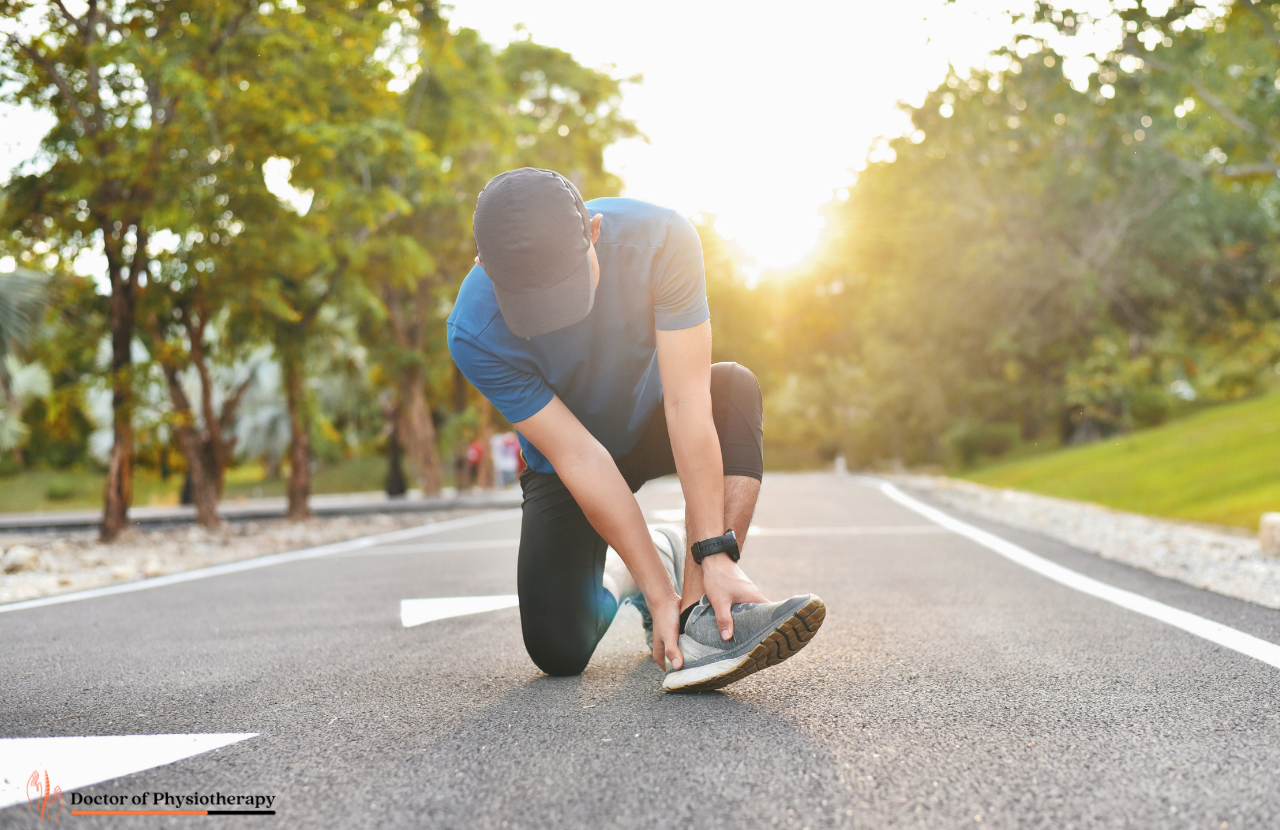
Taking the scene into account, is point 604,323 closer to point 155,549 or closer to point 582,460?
point 582,460

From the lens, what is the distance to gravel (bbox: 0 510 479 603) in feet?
23.8

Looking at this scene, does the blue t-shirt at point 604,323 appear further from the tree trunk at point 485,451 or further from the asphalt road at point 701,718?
the tree trunk at point 485,451

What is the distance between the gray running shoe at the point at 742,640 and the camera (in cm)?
256

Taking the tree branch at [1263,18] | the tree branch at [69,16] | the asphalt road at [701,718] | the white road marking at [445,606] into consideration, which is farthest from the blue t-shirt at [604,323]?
the tree branch at [69,16]

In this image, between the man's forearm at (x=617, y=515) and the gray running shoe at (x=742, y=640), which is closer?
the gray running shoe at (x=742, y=640)

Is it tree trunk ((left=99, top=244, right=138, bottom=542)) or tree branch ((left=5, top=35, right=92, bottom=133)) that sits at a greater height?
tree branch ((left=5, top=35, right=92, bottom=133))

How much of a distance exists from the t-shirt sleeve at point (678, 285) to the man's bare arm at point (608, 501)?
0.42 meters

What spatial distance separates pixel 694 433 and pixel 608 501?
0.32 meters

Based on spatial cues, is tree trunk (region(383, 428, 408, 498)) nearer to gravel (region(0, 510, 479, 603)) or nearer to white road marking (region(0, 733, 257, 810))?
gravel (region(0, 510, 479, 603))

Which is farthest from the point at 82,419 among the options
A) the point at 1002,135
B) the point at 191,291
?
the point at 1002,135

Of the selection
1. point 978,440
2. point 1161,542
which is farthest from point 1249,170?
point 978,440

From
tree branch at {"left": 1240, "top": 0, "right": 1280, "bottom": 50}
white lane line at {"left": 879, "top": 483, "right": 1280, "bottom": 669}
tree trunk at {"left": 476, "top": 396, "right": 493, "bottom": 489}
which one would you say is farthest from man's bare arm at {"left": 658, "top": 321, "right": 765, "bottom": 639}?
tree trunk at {"left": 476, "top": 396, "right": 493, "bottom": 489}

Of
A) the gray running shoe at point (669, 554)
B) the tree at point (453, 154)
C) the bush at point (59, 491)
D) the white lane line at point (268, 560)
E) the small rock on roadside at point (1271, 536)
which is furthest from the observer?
the bush at point (59, 491)

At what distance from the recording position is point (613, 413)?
3262 millimetres
